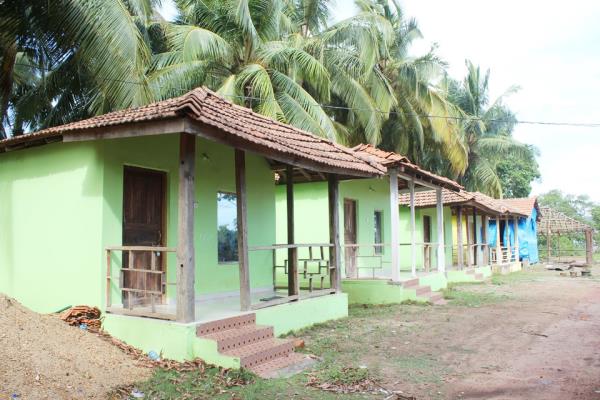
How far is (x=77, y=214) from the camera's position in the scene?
7828 mm

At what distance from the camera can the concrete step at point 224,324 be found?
22.3 feet

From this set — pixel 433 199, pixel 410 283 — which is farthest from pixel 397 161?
pixel 433 199

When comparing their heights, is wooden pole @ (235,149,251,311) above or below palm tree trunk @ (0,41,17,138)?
below

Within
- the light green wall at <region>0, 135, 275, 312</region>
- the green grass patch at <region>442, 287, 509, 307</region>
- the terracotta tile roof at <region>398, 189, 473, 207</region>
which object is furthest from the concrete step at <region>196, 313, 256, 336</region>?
the terracotta tile roof at <region>398, 189, 473, 207</region>

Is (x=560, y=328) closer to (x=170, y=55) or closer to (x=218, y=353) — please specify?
(x=218, y=353)

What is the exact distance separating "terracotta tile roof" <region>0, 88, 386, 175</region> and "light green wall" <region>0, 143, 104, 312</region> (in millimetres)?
443

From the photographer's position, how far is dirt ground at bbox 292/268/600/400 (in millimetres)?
6230

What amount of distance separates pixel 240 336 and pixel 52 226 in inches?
133

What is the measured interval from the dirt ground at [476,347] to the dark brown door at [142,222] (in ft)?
8.83

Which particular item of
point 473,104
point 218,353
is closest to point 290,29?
point 218,353

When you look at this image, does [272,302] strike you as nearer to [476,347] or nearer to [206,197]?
[206,197]

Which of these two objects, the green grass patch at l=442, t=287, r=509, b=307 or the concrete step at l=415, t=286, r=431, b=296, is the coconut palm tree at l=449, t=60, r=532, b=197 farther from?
the concrete step at l=415, t=286, r=431, b=296

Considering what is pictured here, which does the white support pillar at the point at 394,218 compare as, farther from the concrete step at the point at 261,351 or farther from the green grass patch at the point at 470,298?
the concrete step at the point at 261,351

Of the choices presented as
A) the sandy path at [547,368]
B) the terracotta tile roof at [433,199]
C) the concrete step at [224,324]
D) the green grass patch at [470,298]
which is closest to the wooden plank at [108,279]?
the concrete step at [224,324]
